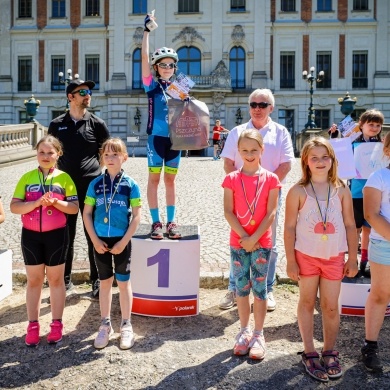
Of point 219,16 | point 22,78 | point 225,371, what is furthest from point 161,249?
point 22,78

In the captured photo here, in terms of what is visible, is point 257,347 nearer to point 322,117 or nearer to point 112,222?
point 112,222

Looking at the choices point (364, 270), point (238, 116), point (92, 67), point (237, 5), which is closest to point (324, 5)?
point (237, 5)

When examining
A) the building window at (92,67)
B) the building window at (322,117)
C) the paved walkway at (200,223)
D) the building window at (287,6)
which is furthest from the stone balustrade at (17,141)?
the building window at (287,6)

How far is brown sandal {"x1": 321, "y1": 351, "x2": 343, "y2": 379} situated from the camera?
3.56m

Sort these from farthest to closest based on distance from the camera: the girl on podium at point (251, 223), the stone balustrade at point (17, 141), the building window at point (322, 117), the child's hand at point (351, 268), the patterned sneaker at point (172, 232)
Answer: the building window at point (322, 117) → the stone balustrade at point (17, 141) → the patterned sneaker at point (172, 232) → the girl on podium at point (251, 223) → the child's hand at point (351, 268)

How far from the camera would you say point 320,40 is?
33.8m

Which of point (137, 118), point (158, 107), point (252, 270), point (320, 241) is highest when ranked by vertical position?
point (137, 118)

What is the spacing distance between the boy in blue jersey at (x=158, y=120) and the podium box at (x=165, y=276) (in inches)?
8.3

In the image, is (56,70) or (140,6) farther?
(56,70)

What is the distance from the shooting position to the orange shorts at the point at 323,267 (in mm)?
3652

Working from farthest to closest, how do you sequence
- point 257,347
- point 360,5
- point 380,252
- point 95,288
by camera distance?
point 360,5 < point 95,288 < point 257,347 < point 380,252

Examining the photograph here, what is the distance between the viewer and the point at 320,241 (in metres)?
3.63

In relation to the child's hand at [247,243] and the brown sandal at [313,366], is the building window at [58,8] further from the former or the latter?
the brown sandal at [313,366]

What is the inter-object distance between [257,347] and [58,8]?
118 feet
